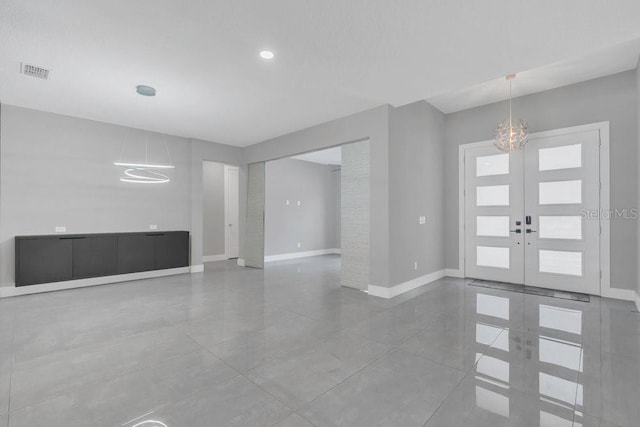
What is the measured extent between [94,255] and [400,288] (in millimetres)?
5300

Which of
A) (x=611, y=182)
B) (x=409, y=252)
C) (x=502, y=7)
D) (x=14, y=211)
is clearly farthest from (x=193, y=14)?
(x=611, y=182)

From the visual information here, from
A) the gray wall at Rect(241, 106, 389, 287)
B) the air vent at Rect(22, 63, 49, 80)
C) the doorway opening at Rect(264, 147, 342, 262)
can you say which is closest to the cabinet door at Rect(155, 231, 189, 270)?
the doorway opening at Rect(264, 147, 342, 262)

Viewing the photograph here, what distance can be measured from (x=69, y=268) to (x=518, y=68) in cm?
710

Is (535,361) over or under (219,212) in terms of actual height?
under

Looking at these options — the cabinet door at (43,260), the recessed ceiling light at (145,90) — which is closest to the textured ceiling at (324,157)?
the recessed ceiling light at (145,90)

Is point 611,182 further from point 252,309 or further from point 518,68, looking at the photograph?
point 252,309

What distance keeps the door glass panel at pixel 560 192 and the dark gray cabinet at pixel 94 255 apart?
6.83 m

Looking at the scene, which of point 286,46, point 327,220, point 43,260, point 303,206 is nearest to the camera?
point 286,46

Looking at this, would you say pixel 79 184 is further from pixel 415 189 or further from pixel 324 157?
pixel 415 189

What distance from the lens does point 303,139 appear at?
5.84 metres

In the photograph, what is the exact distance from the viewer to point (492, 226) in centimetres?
555

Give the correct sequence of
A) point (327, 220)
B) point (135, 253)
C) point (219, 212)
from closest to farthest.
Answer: point (135, 253) → point (219, 212) → point (327, 220)

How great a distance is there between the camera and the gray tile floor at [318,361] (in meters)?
1.85

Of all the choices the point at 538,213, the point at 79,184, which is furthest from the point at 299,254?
the point at 538,213
